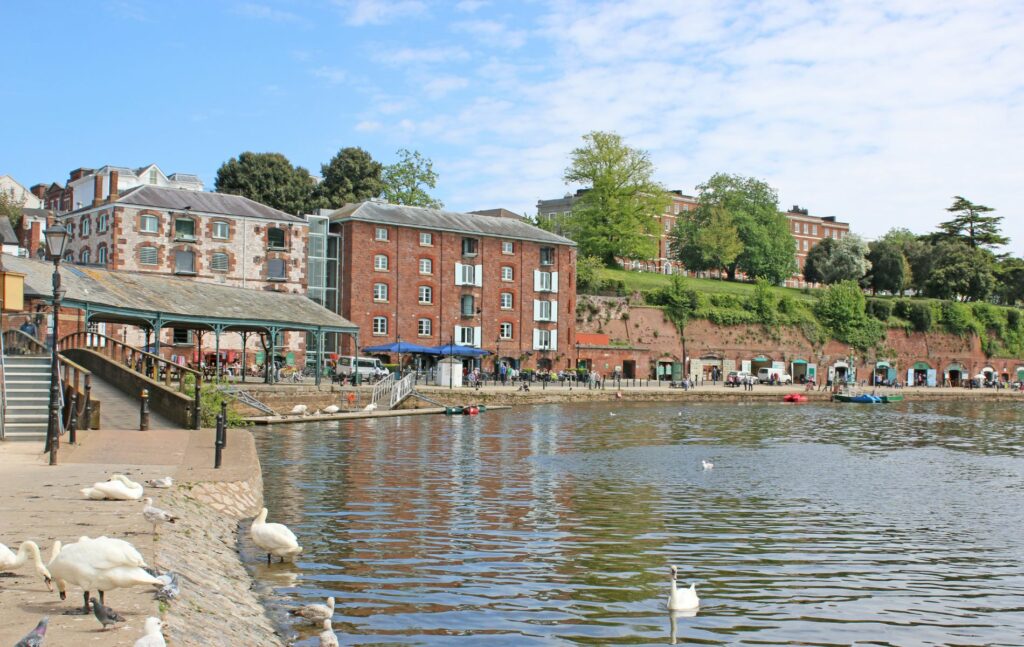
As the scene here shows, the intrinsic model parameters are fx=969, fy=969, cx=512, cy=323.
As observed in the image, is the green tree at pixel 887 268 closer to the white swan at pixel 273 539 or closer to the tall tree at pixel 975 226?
the tall tree at pixel 975 226

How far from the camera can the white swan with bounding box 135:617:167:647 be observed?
258 inches

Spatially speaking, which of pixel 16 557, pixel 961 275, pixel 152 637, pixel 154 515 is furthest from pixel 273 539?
pixel 961 275

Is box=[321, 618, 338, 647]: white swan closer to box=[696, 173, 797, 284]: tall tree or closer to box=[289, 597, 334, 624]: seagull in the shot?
box=[289, 597, 334, 624]: seagull

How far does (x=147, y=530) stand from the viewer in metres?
11.3

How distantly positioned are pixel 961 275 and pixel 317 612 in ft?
372

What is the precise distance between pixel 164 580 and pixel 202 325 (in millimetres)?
37457

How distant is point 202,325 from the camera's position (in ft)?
145

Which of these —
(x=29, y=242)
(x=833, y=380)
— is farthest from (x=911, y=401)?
(x=29, y=242)

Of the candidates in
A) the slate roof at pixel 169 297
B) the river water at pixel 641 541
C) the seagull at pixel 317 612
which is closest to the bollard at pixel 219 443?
the river water at pixel 641 541

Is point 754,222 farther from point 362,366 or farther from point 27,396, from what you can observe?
point 27,396

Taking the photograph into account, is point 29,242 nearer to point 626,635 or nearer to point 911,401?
point 911,401

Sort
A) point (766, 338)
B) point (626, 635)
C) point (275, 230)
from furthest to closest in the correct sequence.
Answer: point (766, 338), point (275, 230), point (626, 635)

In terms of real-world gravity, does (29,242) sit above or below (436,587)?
above

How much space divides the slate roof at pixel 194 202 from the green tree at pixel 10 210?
107 feet
